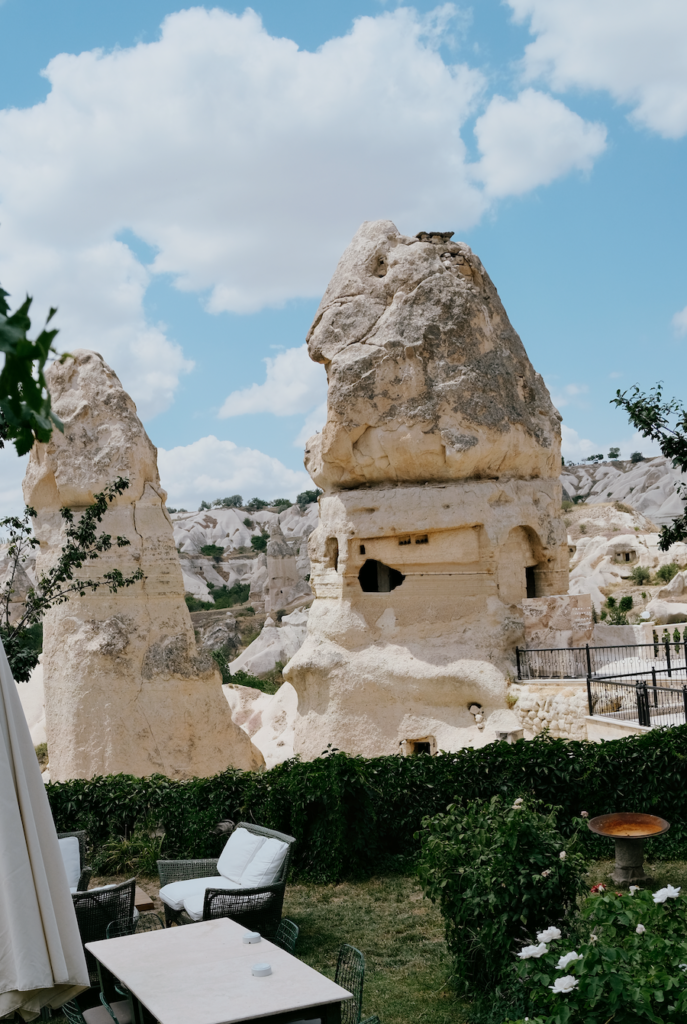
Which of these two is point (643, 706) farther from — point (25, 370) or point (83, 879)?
point (25, 370)

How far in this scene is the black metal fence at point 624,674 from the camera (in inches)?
571

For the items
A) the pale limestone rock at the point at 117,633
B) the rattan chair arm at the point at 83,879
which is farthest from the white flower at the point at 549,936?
the pale limestone rock at the point at 117,633

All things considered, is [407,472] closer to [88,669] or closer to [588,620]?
[588,620]

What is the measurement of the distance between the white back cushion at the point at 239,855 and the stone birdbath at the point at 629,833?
10.3ft

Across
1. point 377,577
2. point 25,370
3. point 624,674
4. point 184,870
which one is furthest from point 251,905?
point 377,577

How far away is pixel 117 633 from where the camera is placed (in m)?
16.2

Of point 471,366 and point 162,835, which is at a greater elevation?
point 471,366

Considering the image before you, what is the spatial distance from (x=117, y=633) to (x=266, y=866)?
9456 millimetres

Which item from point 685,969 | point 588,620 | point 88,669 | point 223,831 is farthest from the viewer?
point 588,620

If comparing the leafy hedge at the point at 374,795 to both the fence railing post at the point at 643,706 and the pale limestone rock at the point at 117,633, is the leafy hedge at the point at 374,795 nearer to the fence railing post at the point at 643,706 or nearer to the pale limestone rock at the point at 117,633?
the fence railing post at the point at 643,706

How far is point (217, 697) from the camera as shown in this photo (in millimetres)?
16859

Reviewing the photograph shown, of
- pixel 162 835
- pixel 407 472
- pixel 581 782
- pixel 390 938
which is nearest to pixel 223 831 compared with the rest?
pixel 162 835

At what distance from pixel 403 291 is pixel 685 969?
673 inches

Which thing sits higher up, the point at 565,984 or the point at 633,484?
the point at 633,484
